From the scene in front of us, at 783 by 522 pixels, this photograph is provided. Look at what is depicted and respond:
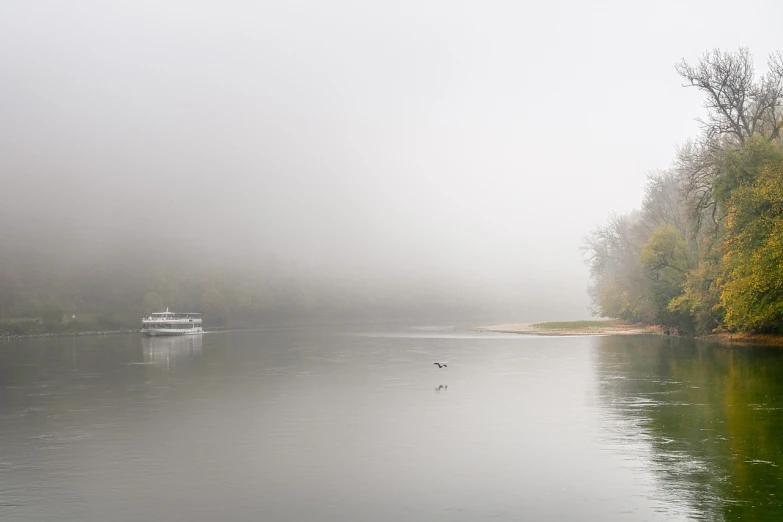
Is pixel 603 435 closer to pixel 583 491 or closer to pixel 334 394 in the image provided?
pixel 583 491

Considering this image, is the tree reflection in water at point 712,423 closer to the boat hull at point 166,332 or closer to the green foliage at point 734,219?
the green foliage at point 734,219

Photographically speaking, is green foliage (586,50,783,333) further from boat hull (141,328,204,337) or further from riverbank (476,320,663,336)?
boat hull (141,328,204,337)

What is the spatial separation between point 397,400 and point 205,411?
1172cm

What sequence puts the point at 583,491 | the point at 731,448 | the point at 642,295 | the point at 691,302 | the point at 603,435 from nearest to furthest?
the point at 583,491
the point at 731,448
the point at 603,435
the point at 691,302
the point at 642,295

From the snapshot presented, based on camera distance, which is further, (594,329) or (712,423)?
(594,329)

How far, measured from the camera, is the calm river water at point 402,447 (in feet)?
69.4

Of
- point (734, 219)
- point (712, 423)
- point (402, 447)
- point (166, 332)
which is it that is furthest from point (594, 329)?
point (402, 447)

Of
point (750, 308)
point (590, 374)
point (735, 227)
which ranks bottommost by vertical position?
point (590, 374)

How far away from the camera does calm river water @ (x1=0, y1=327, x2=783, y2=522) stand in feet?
69.4

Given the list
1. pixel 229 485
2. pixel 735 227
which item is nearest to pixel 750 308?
pixel 735 227

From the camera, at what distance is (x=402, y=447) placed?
30078 millimetres

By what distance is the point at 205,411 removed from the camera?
4141cm

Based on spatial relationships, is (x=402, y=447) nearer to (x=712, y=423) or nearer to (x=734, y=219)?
(x=712, y=423)

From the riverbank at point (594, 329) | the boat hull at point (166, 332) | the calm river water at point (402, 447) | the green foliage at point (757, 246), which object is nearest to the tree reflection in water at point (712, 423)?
the calm river water at point (402, 447)
